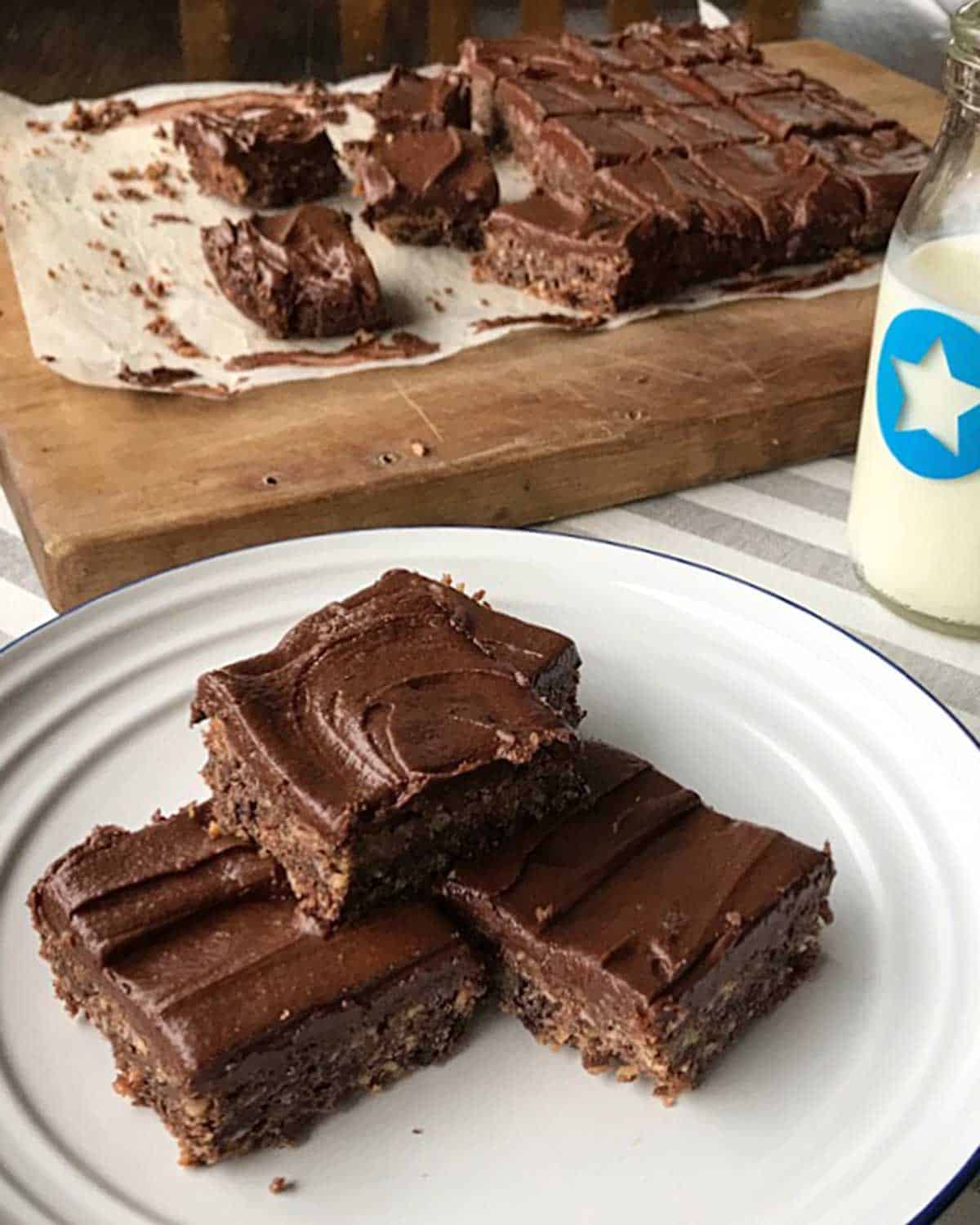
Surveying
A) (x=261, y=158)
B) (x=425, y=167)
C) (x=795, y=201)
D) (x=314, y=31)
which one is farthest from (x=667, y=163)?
(x=314, y=31)

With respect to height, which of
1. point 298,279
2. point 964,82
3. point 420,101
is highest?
point 964,82

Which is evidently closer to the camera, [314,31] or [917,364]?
[917,364]

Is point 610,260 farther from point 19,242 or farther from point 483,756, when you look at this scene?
point 483,756

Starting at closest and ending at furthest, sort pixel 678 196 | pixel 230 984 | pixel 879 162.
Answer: pixel 230 984, pixel 678 196, pixel 879 162

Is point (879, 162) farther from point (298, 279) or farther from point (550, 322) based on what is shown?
point (298, 279)

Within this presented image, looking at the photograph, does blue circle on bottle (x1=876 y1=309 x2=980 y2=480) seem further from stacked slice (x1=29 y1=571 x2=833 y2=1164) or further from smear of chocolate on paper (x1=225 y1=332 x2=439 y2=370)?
smear of chocolate on paper (x1=225 y1=332 x2=439 y2=370)

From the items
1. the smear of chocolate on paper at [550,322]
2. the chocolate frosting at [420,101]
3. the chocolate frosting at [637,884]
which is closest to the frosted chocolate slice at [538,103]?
the chocolate frosting at [420,101]
